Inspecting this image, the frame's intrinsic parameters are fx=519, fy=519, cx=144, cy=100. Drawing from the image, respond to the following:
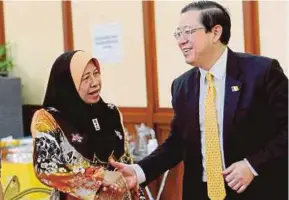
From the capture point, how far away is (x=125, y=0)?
4172mm

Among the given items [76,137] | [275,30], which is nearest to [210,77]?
[76,137]

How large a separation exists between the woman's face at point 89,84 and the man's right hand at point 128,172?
304 millimetres

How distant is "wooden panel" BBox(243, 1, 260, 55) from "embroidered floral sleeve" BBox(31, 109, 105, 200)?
160 cm

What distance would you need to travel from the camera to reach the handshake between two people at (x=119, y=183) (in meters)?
2.27

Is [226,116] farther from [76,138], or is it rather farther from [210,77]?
[76,138]

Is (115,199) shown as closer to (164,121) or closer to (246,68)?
(246,68)

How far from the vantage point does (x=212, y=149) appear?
2082 millimetres

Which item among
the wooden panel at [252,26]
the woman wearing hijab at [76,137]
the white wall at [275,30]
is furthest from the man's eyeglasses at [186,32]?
the wooden panel at [252,26]

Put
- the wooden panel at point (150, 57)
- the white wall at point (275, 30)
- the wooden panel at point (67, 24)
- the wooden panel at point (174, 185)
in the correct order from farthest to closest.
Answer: the wooden panel at point (67, 24)
the wooden panel at point (150, 57)
the white wall at point (275, 30)
the wooden panel at point (174, 185)

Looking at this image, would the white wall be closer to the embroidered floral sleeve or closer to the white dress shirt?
the white dress shirt

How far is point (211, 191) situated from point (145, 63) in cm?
211

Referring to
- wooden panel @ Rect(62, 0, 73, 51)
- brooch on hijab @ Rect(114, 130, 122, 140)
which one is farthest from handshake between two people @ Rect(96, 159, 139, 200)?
wooden panel @ Rect(62, 0, 73, 51)

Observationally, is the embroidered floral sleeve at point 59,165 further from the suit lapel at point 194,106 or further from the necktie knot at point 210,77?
the necktie knot at point 210,77

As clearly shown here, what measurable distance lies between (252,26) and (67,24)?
1.81m
